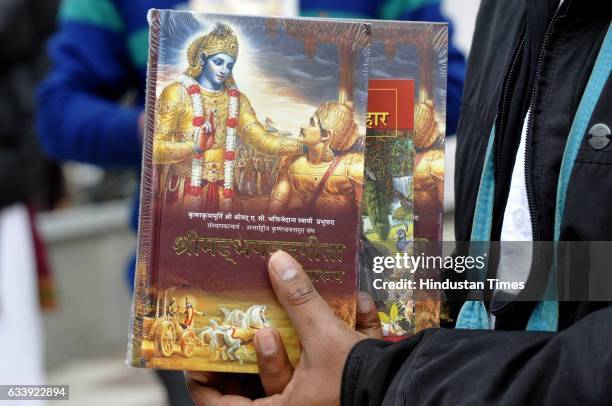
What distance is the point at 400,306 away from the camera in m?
1.42

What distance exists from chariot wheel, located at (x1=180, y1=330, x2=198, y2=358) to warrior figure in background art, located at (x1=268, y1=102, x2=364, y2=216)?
20cm

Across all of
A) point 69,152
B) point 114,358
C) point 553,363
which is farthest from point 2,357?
point 553,363

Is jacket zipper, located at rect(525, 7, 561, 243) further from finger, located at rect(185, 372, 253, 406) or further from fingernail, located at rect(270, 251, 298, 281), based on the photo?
finger, located at rect(185, 372, 253, 406)

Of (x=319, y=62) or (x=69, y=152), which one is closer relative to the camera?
(x=319, y=62)

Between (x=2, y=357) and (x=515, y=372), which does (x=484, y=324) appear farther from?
(x=2, y=357)

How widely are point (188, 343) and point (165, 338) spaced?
3 cm

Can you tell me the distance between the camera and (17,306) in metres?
4.32

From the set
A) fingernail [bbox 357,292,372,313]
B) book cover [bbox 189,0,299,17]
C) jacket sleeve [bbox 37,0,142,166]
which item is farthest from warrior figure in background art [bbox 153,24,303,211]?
jacket sleeve [bbox 37,0,142,166]

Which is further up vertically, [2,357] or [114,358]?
[2,357]

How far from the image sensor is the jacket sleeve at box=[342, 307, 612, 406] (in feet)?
3.87

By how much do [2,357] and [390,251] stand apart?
10.1 feet

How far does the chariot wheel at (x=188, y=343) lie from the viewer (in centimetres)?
138

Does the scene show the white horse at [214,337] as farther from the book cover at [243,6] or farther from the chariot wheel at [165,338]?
the book cover at [243,6]

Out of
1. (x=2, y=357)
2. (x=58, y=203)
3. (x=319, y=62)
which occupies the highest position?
(x=319, y=62)
